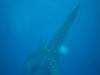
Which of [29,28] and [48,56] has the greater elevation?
[29,28]

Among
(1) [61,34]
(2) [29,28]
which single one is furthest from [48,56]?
(2) [29,28]

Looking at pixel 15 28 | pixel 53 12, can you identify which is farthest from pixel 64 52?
pixel 15 28

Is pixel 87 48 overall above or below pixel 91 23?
below

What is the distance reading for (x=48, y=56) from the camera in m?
2.21

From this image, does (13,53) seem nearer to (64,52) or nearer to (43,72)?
(43,72)

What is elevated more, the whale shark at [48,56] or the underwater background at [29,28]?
the underwater background at [29,28]

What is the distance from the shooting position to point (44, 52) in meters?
2.19

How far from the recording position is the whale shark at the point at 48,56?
2.17m

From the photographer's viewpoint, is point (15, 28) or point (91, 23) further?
point (91, 23)

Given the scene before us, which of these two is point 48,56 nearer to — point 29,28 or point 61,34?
point 61,34

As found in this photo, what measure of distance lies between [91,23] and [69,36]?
14.9 inches

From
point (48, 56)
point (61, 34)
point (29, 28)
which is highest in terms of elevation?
point (29, 28)

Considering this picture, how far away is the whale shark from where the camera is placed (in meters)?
2.17

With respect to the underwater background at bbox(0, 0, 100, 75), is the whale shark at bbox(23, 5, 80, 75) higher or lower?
lower
